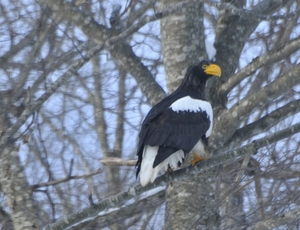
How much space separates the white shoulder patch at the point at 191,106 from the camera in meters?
5.26

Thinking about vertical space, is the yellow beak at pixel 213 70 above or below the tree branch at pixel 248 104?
above

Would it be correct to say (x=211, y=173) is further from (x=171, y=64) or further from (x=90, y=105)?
(x=90, y=105)

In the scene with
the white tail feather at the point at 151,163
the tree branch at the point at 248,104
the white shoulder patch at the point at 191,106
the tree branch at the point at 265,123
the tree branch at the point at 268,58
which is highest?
the tree branch at the point at 268,58

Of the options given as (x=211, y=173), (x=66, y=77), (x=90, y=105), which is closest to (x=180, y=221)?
(x=211, y=173)

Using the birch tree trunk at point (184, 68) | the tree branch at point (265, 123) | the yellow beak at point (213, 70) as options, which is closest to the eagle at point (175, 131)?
the yellow beak at point (213, 70)

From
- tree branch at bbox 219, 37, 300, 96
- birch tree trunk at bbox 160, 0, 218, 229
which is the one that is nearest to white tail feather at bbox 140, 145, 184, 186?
birch tree trunk at bbox 160, 0, 218, 229

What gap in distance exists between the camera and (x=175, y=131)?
5.01 metres

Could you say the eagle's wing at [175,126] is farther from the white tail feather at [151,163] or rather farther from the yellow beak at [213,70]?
the yellow beak at [213,70]

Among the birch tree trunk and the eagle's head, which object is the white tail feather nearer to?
the birch tree trunk

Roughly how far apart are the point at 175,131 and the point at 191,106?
0.41m

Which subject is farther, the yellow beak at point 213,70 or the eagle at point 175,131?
the yellow beak at point 213,70

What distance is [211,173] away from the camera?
5730mm

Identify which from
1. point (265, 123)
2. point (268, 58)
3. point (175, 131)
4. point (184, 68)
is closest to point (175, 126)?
point (175, 131)

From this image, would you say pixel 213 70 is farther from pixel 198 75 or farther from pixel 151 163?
pixel 151 163
